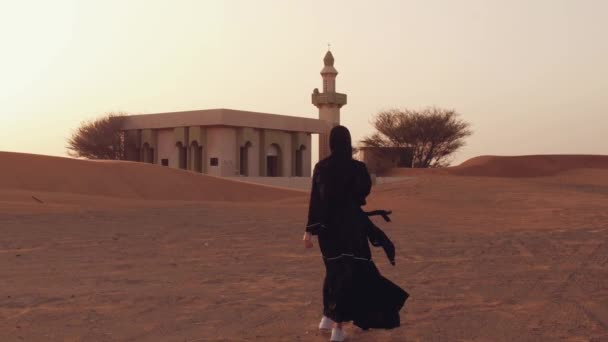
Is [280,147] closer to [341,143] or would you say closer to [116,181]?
[116,181]

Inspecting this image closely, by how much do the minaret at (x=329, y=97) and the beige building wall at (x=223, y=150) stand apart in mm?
11177

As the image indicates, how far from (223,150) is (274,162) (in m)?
5.11

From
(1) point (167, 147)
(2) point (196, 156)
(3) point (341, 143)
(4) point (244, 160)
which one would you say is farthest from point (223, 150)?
(3) point (341, 143)

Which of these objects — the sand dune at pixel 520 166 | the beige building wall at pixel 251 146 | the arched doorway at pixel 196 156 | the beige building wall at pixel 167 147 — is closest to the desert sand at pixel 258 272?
the beige building wall at pixel 251 146

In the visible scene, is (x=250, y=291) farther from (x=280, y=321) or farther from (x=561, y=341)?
(x=561, y=341)

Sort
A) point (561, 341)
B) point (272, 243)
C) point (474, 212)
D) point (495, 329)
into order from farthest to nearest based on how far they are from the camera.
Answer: point (474, 212), point (272, 243), point (495, 329), point (561, 341)

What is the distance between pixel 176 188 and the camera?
953 inches

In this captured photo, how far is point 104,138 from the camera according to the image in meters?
41.0

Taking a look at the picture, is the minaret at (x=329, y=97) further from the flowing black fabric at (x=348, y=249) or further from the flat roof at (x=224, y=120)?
the flowing black fabric at (x=348, y=249)

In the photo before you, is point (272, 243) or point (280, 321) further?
point (272, 243)

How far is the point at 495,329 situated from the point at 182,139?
33.1 metres

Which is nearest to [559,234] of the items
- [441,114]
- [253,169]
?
[253,169]

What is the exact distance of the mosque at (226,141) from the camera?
3566 cm

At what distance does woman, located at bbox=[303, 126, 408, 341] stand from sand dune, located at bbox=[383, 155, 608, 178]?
37.2 meters
